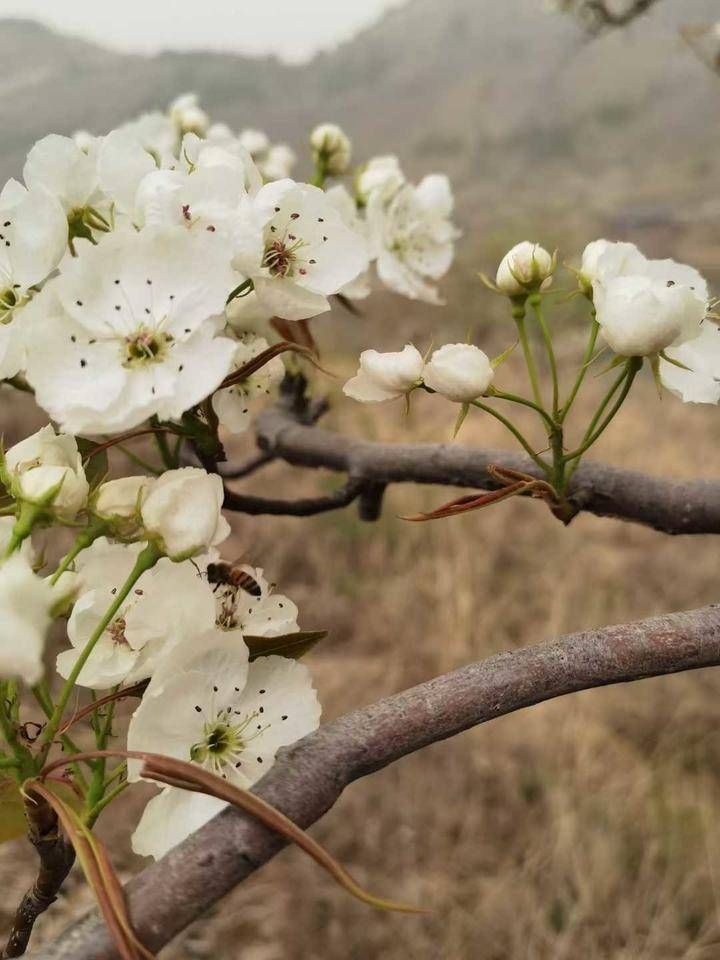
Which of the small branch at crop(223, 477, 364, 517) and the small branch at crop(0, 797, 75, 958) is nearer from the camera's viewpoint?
the small branch at crop(0, 797, 75, 958)

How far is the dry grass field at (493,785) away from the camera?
181 centimetres

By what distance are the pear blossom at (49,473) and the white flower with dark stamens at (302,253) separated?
12 centimetres

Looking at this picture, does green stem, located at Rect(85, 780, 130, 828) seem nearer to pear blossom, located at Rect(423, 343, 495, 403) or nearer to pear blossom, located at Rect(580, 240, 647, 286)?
pear blossom, located at Rect(423, 343, 495, 403)

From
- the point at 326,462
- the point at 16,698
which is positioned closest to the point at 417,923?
the point at 326,462

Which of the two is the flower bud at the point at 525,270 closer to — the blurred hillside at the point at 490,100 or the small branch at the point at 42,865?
the small branch at the point at 42,865

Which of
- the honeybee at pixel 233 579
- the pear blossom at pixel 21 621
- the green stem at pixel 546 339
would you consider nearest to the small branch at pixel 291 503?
the honeybee at pixel 233 579

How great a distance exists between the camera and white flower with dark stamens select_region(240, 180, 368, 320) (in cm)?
46

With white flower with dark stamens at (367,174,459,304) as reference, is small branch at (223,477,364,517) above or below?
below

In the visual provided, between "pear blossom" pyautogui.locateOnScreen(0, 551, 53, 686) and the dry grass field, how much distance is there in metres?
1.48

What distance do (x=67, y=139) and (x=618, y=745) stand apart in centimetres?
210

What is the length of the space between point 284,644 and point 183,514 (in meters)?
0.10

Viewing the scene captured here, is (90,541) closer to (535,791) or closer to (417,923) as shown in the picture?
(417,923)

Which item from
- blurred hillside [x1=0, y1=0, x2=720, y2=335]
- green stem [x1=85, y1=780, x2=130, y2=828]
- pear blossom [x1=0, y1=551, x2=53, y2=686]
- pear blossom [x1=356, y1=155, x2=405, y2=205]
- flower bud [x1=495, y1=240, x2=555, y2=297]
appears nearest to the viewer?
pear blossom [x1=0, y1=551, x2=53, y2=686]

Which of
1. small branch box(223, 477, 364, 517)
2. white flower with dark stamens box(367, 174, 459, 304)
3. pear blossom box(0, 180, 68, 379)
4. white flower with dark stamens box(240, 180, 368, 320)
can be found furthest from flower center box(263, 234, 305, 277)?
white flower with dark stamens box(367, 174, 459, 304)
